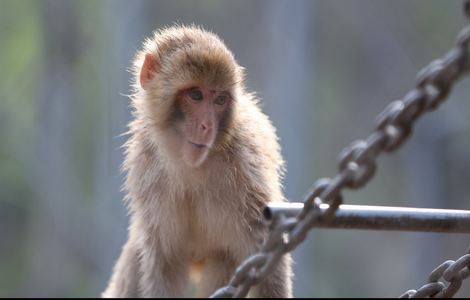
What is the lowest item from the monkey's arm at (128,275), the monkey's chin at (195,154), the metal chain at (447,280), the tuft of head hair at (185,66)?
the metal chain at (447,280)

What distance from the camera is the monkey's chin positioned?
4.39 meters

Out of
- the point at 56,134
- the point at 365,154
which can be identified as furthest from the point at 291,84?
the point at 365,154

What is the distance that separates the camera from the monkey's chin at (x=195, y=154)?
439 centimetres

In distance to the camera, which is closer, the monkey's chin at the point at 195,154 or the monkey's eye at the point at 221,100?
the monkey's chin at the point at 195,154

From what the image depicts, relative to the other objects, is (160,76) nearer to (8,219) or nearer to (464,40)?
(464,40)

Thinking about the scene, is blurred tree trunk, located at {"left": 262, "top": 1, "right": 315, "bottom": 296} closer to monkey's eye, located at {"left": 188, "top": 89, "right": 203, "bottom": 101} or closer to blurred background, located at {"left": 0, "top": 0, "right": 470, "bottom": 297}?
blurred background, located at {"left": 0, "top": 0, "right": 470, "bottom": 297}

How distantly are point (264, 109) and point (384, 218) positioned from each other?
1296 centimetres

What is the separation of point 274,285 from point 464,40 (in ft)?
8.92

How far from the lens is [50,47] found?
17078mm

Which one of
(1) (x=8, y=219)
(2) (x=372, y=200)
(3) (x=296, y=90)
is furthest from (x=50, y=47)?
(2) (x=372, y=200)

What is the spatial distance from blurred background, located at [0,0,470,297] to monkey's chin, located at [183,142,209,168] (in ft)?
29.4

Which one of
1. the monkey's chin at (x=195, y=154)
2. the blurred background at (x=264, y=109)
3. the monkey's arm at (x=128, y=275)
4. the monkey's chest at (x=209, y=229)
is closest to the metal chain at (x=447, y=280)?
the monkey's chin at (x=195, y=154)

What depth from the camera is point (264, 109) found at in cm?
1566

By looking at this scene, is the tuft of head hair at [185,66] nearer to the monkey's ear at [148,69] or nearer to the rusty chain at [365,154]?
the monkey's ear at [148,69]
